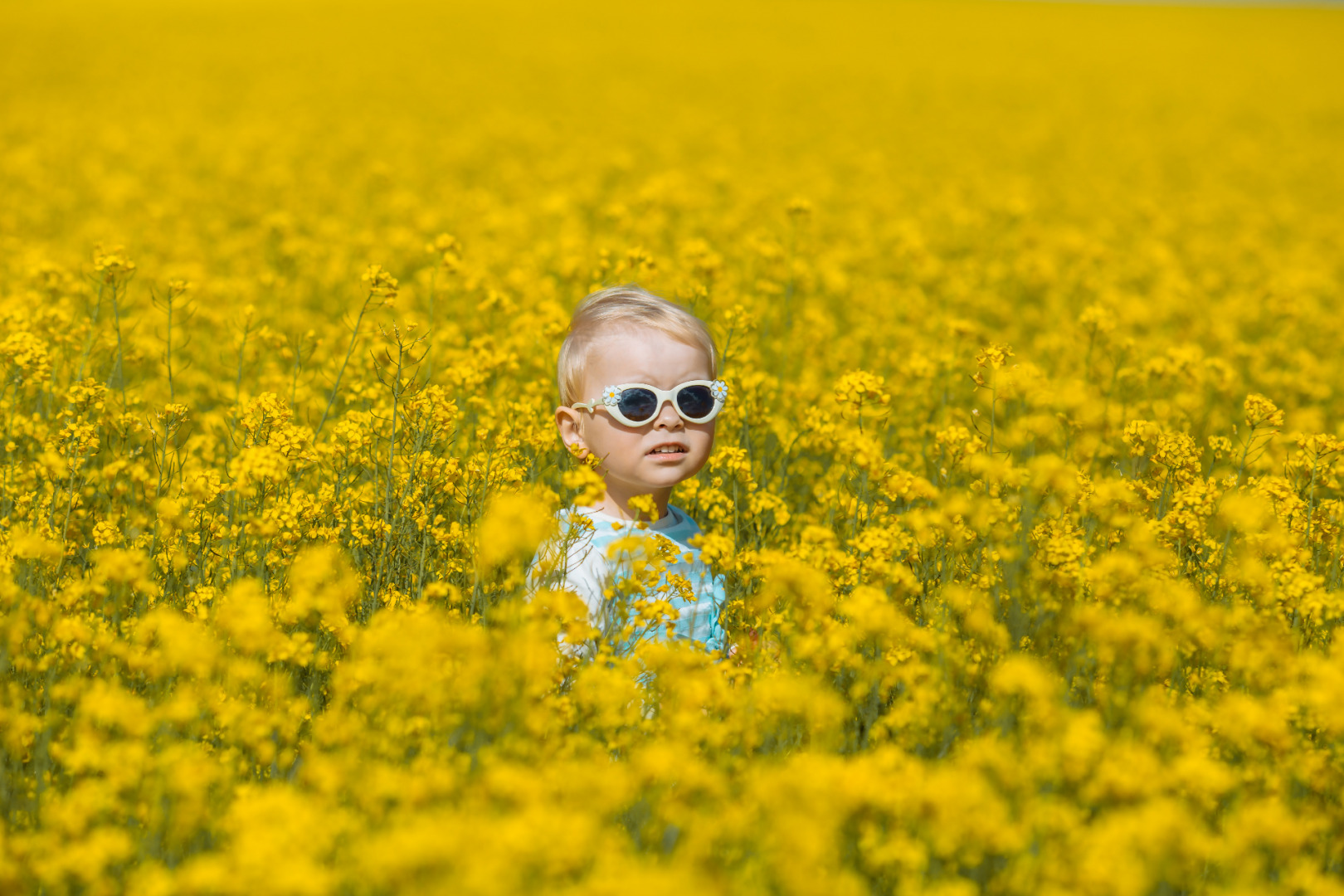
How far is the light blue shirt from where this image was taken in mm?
3418

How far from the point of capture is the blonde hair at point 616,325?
3.76 metres

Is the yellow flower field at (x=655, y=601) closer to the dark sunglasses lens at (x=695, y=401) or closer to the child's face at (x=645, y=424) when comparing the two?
the child's face at (x=645, y=424)

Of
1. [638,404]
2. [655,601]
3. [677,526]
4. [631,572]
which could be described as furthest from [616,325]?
[655,601]

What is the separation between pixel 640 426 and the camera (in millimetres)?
3596

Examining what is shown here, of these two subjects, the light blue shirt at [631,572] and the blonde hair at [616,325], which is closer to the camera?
the light blue shirt at [631,572]

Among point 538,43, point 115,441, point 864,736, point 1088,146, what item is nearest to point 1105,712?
point 864,736

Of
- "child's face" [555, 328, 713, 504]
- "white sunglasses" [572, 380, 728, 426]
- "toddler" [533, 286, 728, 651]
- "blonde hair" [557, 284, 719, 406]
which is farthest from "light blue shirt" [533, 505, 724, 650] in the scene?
"blonde hair" [557, 284, 719, 406]

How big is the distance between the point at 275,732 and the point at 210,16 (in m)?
38.1

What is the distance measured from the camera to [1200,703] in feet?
9.40

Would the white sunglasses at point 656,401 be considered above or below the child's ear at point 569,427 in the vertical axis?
below

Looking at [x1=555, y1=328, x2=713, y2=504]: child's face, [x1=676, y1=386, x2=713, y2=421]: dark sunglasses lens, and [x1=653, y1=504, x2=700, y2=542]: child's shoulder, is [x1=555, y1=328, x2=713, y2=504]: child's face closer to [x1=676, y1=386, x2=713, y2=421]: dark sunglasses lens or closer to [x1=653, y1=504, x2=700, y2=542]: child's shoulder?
[x1=676, y1=386, x2=713, y2=421]: dark sunglasses lens

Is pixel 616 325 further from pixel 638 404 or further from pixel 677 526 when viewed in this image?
pixel 677 526

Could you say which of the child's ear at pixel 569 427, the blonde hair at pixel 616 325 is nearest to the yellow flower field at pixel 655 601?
the child's ear at pixel 569 427

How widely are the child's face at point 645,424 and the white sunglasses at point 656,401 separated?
0.10ft
